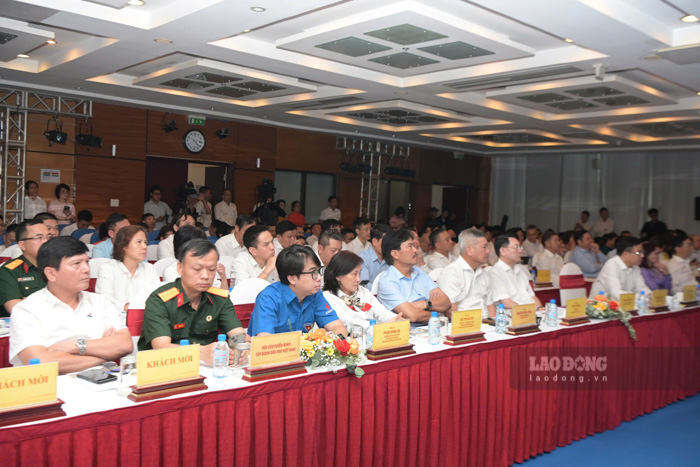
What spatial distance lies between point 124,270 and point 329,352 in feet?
7.89

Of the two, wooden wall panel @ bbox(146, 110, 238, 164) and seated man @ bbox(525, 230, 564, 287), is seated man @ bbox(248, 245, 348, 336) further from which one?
wooden wall panel @ bbox(146, 110, 238, 164)

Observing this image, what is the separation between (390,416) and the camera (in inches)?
114

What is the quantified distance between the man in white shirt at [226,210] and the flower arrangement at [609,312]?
8.26 m

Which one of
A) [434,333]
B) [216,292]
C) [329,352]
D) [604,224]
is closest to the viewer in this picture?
[329,352]

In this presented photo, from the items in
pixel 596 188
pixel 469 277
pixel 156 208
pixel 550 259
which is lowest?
pixel 550 259

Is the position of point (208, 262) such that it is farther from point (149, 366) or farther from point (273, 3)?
point (273, 3)

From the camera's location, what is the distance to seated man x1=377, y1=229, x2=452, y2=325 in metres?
4.13

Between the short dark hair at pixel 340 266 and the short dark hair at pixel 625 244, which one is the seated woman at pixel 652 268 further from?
the short dark hair at pixel 340 266

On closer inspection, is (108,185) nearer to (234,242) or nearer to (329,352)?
(234,242)

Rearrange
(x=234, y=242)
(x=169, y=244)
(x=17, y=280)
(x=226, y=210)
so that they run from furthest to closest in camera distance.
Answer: (x=226, y=210) < (x=234, y=242) < (x=169, y=244) < (x=17, y=280)

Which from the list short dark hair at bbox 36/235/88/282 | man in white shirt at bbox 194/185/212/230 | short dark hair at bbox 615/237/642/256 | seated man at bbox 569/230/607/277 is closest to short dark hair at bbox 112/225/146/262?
short dark hair at bbox 36/235/88/282

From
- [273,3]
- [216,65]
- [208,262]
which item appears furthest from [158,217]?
[208,262]

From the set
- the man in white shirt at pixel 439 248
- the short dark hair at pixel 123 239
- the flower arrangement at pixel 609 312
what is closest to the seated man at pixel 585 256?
the man in white shirt at pixel 439 248

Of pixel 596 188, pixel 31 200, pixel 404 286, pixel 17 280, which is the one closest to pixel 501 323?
pixel 404 286
